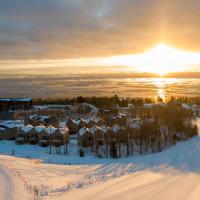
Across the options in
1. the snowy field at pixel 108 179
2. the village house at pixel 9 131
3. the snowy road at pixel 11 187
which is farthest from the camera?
the village house at pixel 9 131

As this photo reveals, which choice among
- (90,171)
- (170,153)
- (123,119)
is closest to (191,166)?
(170,153)

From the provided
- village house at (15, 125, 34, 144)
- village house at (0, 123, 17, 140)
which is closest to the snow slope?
village house at (15, 125, 34, 144)

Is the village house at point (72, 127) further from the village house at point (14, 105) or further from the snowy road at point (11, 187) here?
the snowy road at point (11, 187)

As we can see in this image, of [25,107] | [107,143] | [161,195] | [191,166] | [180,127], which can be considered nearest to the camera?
[161,195]

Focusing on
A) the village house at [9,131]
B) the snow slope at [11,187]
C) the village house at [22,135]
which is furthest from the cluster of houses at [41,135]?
the snow slope at [11,187]

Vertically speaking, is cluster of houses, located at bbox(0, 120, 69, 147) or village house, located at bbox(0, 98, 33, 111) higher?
village house, located at bbox(0, 98, 33, 111)

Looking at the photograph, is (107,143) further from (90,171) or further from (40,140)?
(90,171)

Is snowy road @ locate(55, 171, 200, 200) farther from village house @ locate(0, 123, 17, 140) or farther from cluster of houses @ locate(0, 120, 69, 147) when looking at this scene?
village house @ locate(0, 123, 17, 140)

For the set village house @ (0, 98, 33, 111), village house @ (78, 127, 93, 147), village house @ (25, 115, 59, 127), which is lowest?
village house @ (78, 127, 93, 147)
